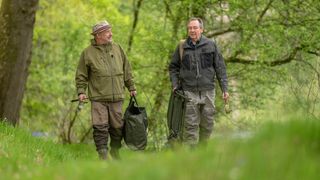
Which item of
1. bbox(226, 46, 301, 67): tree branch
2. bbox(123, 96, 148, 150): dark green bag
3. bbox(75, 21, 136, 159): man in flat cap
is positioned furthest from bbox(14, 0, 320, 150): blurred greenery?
bbox(75, 21, 136, 159): man in flat cap

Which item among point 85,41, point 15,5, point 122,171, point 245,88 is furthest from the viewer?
point 85,41

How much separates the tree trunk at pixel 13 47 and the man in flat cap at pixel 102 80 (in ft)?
7.54

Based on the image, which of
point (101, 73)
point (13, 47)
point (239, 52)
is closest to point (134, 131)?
Answer: point (101, 73)

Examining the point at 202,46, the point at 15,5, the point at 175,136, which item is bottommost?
the point at 175,136

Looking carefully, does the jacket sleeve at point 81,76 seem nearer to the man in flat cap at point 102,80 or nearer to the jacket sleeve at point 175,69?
the man in flat cap at point 102,80

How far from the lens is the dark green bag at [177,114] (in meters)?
9.91

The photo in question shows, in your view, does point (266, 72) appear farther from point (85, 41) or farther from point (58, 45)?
point (58, 45)

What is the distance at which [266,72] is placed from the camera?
14.8 metres

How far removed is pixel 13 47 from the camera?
11.5 m

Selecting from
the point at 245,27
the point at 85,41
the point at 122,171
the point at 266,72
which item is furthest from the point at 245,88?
the point at 122,171

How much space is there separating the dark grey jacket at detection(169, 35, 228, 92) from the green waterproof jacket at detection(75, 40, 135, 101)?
0.95m

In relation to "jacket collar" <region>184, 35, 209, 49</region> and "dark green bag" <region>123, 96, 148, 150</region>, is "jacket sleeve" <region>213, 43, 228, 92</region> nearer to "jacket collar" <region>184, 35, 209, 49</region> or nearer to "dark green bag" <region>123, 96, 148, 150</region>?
"jacket collar" <region>184, 35, 209, 49</region>

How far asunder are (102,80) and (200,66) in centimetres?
147

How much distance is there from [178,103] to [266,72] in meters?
5.34
